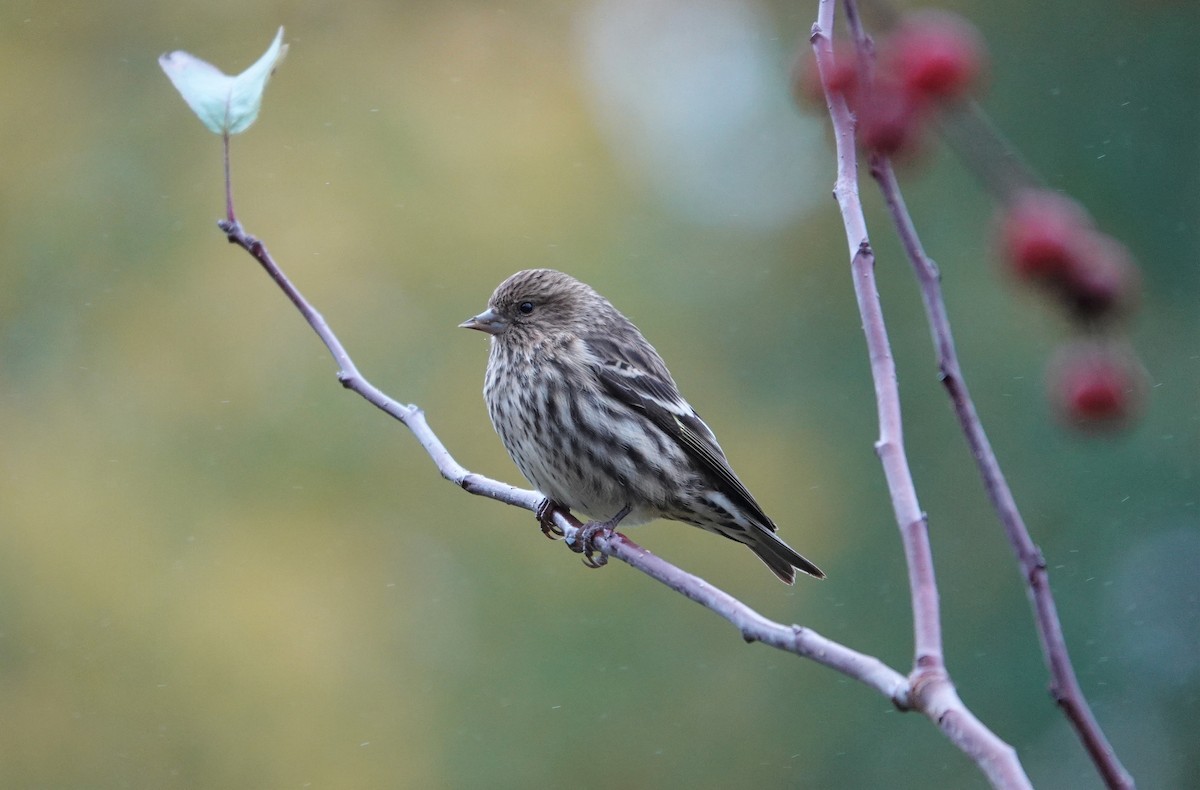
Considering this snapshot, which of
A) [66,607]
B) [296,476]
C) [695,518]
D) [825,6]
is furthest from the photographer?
[296,476]

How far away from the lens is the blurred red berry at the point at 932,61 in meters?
1.20

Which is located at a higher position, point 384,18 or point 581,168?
point 384,18

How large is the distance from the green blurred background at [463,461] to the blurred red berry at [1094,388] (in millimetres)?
9872

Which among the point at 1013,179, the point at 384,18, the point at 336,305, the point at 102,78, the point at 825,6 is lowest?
the point at 1013,179

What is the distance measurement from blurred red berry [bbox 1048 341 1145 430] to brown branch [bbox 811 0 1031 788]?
10.0 inches

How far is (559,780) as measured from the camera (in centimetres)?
1220

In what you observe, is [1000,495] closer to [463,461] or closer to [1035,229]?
[1035,229]

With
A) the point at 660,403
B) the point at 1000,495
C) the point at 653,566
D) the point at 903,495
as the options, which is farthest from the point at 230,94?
the point at 660,403

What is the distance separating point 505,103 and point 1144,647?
323 inches

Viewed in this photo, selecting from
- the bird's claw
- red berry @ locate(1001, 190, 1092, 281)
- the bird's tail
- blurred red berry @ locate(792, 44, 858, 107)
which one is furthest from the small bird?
red berry @ locate(1001, 190, 1092, 281)

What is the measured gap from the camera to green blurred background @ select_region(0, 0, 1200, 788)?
11.2 meters

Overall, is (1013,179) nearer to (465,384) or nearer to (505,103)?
(465,384)

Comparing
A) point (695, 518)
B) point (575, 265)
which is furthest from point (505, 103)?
point (695, 518)

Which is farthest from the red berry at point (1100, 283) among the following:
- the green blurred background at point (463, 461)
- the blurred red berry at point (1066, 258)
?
the green blurred background at point (463, 461)
